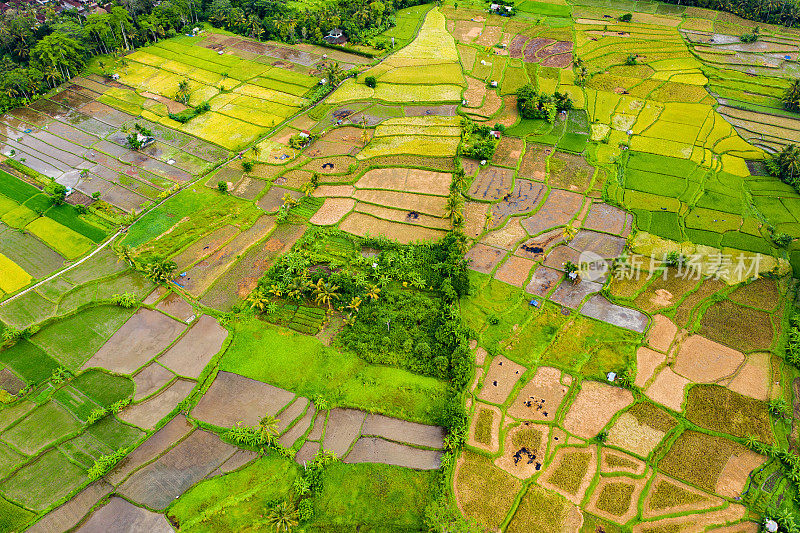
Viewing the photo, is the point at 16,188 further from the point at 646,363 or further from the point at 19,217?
the point at 646,363

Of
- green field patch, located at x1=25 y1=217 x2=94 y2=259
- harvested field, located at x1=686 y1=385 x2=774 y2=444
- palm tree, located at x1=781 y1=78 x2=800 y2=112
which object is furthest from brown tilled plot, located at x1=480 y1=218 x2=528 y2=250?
palm tree, located at x1=781 y1=78 x2=800 y2=112

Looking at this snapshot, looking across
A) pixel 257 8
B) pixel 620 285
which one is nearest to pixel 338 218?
pixel 620 285

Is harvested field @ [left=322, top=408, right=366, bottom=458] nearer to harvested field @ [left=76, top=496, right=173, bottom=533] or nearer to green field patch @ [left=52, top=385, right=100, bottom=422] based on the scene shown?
harvested field @ [left=76, top=496, right=173, bottom=533]

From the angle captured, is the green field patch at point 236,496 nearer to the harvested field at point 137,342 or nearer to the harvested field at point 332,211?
the harvested field at point 137,342

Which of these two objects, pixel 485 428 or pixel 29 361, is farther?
pixel 29 361

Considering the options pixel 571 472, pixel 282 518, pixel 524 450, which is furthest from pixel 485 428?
pixel 282 518

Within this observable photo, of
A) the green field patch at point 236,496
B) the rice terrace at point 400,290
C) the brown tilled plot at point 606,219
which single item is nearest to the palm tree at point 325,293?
the rice terrace at point 400,290
